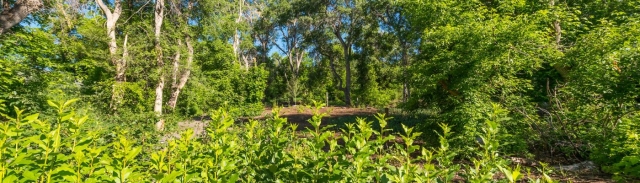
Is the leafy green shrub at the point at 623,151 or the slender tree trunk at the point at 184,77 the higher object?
the slender tree trunk at the point at 184,77

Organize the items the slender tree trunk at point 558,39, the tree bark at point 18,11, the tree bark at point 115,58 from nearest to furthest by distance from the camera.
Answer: the tree bark at point 18,11 < the slender tree trunk at point 558,39 < the tree bark at point 115,58

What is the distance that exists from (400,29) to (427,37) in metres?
12.5

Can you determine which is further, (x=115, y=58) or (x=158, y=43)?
(x=158, y=43)

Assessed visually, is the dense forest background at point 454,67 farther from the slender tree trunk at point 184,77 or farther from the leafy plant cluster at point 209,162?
the leafy plant cluster at point 209,162

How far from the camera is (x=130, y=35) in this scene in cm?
1109

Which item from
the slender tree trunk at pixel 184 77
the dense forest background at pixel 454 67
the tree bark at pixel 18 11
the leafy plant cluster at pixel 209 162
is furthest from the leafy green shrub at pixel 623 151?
the slender tree trunk at pixel 184 77

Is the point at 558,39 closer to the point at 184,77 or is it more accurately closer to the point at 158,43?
the point at 158,43

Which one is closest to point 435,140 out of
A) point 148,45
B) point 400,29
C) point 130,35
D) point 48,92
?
point 48,92

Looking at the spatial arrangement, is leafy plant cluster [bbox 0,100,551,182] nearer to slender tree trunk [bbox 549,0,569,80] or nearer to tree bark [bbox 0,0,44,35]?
tree bark [bbox 0,0,44,35]

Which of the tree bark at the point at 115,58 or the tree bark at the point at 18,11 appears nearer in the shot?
the tree bark at the point at 18,11

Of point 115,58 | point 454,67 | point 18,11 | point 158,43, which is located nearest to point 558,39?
point 454,67

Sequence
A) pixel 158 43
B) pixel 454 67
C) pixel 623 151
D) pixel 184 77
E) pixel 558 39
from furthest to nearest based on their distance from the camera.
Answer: pixel 184 77 → pixel 158 43 → pixel 558 39 → pixel 454 67 → pixel 623 151

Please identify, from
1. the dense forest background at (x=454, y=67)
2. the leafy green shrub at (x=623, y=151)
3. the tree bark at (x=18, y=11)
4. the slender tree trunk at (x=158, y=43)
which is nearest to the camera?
the leafy green shrub at (x=623, y=151)

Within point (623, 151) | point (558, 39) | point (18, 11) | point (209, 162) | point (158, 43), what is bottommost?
point (623, 151)
